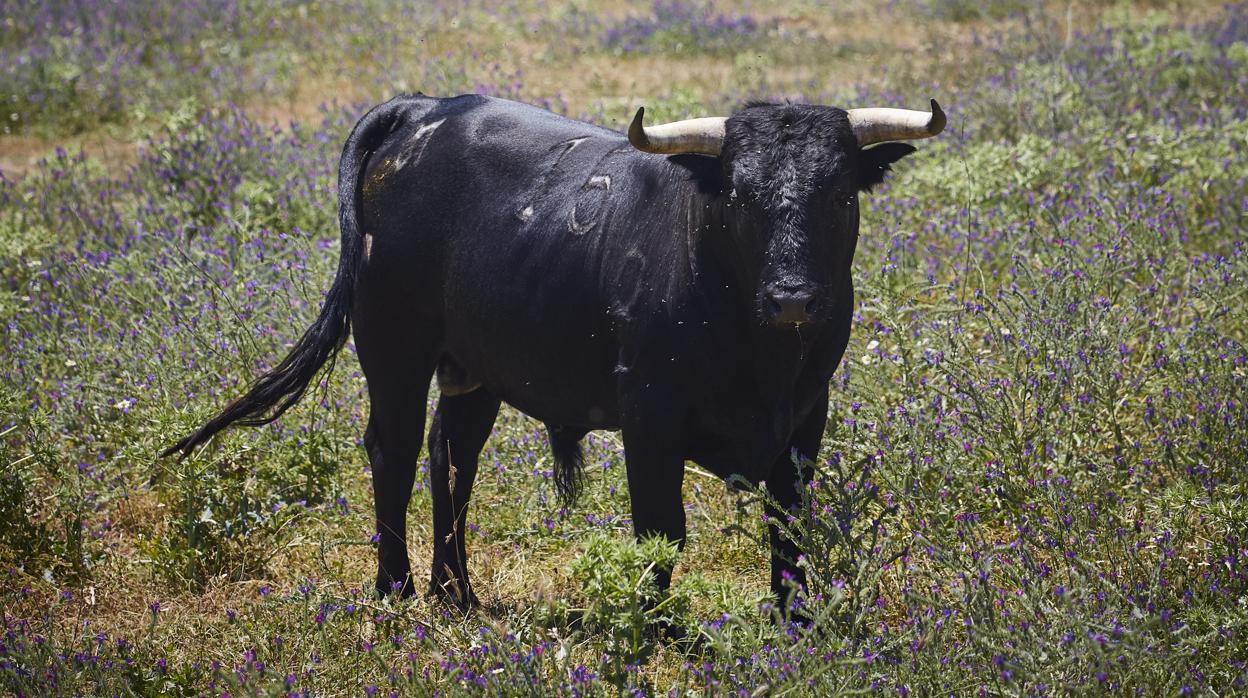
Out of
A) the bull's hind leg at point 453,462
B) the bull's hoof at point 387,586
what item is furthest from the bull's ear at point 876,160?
the bull's hoof at point 387,586

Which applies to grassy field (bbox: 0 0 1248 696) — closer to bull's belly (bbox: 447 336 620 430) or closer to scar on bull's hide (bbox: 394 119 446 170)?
bull's belly (bbox: 447 336 620 430)

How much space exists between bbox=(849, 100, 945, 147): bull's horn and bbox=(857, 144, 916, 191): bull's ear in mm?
45

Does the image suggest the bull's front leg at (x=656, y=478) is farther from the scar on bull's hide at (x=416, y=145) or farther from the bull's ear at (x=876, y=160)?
the scar on bull's hide at (x=416, y=145)

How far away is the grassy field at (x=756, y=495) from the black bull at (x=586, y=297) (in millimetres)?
342

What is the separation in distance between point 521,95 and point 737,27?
4.07 m

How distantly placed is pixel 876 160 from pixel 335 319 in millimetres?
2464

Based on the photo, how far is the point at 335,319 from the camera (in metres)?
5.39

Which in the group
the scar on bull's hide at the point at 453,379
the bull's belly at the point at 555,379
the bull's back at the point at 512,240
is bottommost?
the scar on bull's hide at the point at 453,379

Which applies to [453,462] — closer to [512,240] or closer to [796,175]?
[512,240]

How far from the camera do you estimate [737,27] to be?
584 inches

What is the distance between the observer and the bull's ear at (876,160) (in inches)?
166

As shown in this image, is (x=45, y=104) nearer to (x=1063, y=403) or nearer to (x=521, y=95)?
(x=521, y=95)

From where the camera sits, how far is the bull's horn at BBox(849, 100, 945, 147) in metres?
4.07

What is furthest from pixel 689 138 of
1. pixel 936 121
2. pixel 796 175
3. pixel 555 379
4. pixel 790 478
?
pixel 790 478
